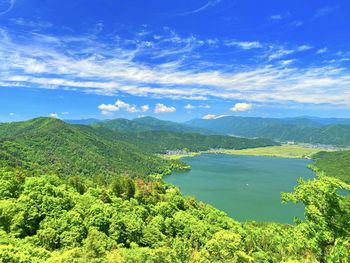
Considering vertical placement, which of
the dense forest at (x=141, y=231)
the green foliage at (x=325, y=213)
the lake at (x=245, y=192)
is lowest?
the lake at (x=245, y=192)

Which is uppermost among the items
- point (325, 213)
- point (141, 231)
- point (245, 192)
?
point (325, 213)

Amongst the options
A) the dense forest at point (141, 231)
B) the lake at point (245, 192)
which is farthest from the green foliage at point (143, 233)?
the lake at point (245, 192)

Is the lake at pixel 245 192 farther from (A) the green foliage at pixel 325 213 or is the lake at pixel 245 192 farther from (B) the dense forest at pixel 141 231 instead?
(A) the green foliage at pixel 325 213

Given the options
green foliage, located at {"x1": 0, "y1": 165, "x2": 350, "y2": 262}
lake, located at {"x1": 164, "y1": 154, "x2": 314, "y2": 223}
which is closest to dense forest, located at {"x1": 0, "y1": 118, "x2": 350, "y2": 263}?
green foliage, located at {"x1": 0, "y1": 165, "x2": 350, "y2": 262}

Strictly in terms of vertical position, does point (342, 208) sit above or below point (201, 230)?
above

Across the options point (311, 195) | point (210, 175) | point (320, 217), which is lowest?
point (210, 175)

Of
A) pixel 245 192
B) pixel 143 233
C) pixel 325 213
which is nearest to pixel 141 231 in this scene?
pixel 143 233

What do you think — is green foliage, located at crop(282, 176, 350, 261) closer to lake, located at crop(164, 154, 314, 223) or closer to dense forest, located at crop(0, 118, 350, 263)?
dense forest, located at crop(0, 118, 350, 263)

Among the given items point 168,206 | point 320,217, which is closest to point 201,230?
point 168,206

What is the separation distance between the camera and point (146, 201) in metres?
61.8

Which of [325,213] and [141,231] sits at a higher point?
[325,213]

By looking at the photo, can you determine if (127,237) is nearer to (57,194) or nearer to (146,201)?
(57,194)

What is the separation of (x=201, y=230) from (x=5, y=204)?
2603cm

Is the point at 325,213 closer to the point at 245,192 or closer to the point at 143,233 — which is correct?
the point at 143,233
